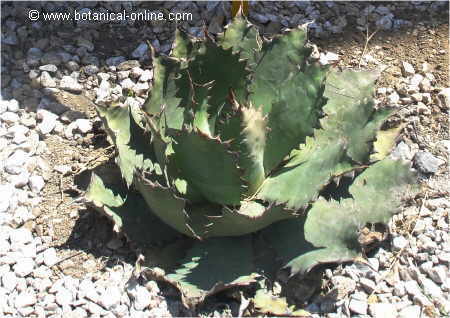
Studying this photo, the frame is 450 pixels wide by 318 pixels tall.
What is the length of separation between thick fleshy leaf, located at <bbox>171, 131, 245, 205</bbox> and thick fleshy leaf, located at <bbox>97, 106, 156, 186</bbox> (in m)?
0.14

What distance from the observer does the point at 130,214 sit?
2.05 m

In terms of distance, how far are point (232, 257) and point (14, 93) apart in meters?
1.09

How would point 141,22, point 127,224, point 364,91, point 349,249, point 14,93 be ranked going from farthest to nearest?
point 141,22 → point 14,93 → point 364,91 → point 127,224 → point 349,249

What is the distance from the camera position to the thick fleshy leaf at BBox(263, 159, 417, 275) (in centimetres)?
190

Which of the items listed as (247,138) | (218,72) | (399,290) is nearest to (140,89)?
(218,72)

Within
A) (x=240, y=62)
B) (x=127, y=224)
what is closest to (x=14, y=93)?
(x=127, y=224)

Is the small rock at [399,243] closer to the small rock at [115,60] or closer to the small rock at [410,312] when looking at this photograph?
the small rock at [410,312]

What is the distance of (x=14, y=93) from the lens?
2.49 metres

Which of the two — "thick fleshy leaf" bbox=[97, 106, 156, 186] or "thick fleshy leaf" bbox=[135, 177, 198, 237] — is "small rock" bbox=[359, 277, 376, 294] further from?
"thick fleshy leaf" bbox=[97, 106, 156, 186]

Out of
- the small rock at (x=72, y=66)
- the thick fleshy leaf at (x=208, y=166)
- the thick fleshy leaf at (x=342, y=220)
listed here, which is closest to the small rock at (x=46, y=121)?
the small rock at (x=72, y=66)

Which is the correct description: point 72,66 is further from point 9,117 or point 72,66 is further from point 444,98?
point 444,98

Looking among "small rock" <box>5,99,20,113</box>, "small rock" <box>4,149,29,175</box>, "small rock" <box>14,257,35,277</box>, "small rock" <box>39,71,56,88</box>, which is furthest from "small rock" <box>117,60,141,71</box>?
"small rock" <box>14,257,35,277</box>

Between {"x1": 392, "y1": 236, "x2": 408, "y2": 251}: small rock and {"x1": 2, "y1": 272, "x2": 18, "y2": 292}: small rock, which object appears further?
{"x1": 392, "y1": 236, "x2": 408, "y2": 251}: small rock

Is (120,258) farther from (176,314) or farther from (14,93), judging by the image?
(14,93)
